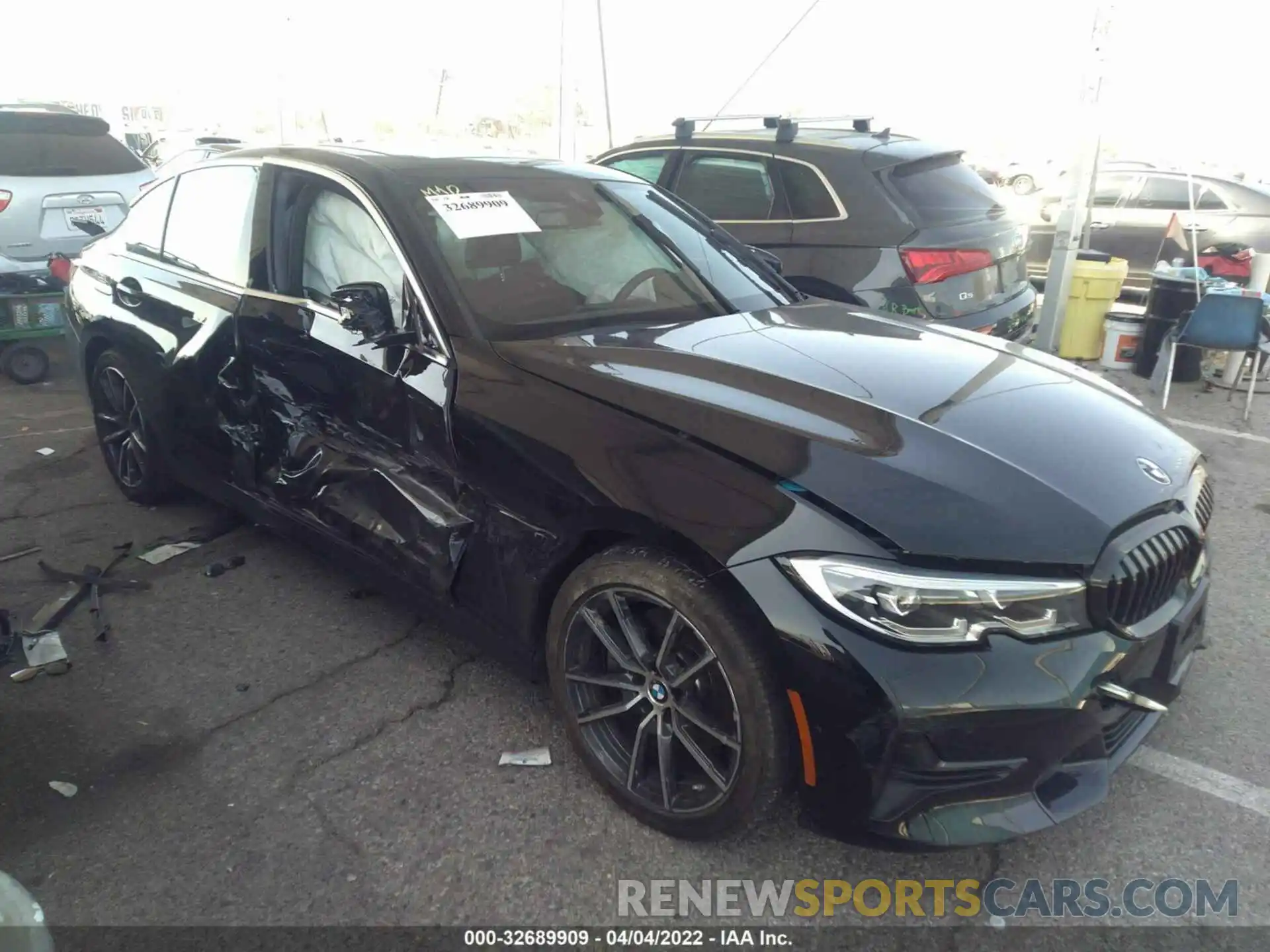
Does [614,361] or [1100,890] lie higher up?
[614,361]

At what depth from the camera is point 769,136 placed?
5.84 m

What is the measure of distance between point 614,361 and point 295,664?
1597 mm

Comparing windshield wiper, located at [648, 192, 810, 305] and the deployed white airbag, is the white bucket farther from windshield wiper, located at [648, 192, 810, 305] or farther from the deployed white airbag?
the deployed white airbag

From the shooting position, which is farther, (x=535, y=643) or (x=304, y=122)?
(x=304, y=122)

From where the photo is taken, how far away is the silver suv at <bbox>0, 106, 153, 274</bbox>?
7.15 metres

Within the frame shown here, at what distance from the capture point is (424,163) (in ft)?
10.5

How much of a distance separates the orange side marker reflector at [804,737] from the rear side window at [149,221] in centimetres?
339

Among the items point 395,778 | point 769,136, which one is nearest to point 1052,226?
point 769,136

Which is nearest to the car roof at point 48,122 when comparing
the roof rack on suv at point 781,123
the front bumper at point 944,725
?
the roof rack on suv at point 781,123

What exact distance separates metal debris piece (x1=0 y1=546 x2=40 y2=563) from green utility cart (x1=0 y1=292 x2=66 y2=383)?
328 centimetres

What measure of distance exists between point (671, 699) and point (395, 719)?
105 cm

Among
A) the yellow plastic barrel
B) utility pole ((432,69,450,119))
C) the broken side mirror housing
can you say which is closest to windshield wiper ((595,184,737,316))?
Result: the broken side mirror housing

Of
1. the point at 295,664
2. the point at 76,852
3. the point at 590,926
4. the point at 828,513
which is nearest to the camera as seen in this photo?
the point at 828,513

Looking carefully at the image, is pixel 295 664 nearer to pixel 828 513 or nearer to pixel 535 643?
pixel 535 643
